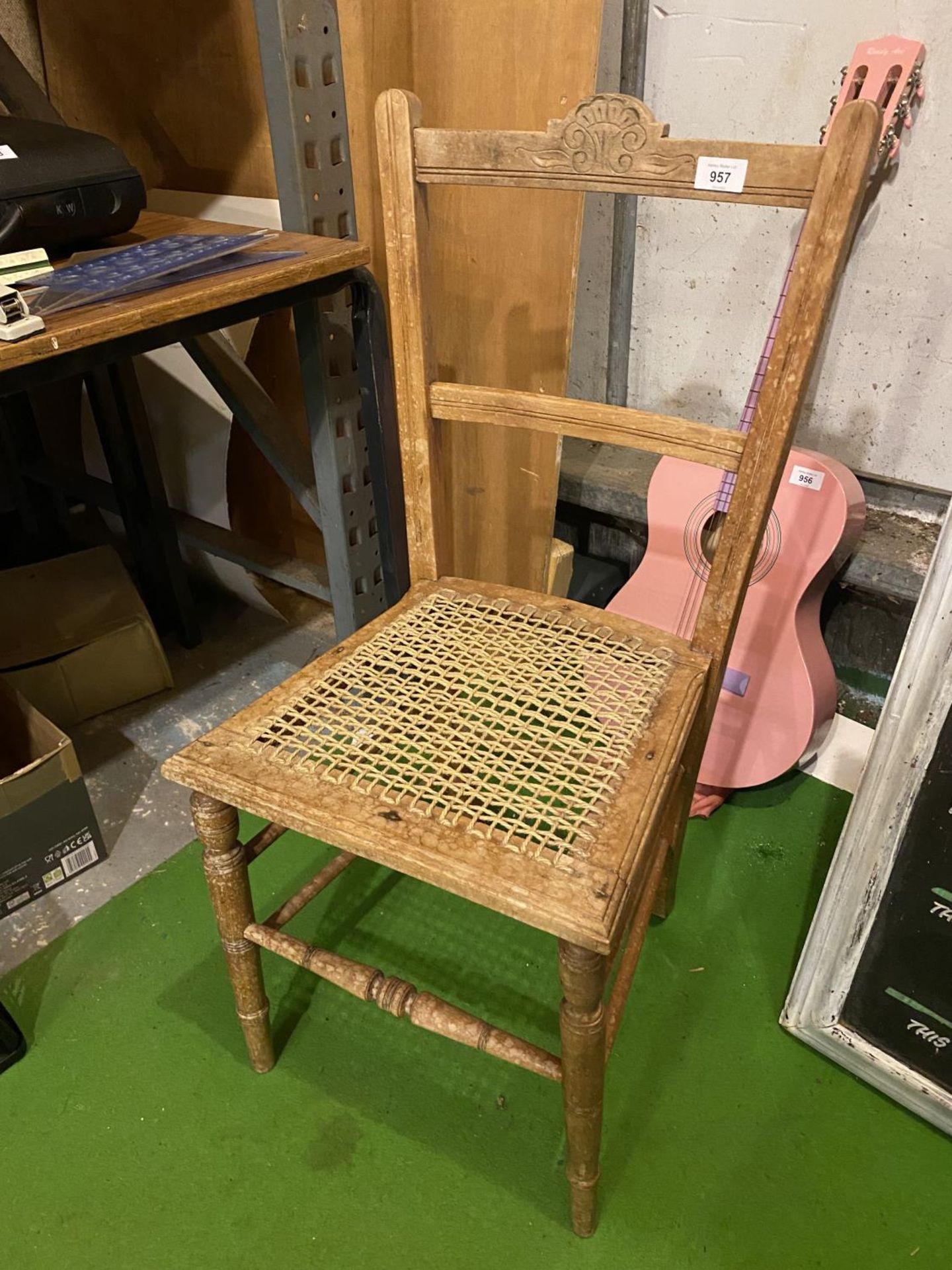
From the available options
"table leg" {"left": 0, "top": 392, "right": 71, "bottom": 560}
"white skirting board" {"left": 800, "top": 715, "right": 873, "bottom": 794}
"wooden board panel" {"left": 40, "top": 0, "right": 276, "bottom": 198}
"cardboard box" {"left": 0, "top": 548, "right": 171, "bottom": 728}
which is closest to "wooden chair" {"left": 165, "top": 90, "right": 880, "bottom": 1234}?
"white skirting board" {"left": 800, "top": 715, "right": 873, "bottom": 794}

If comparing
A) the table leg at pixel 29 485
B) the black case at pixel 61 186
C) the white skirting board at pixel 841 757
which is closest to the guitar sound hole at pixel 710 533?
the white skirting board at pixel 841 757

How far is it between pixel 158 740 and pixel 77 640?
8.9 inches

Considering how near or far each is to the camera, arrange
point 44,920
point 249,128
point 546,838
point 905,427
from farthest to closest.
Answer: point 905,427 → point 249,128 → point 44,920 → point 546,838

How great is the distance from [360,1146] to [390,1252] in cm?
12

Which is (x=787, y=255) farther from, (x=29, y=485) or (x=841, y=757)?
(x=29, y=485)

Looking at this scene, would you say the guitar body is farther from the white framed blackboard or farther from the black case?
the black case

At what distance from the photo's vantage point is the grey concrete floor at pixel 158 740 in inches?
50.3

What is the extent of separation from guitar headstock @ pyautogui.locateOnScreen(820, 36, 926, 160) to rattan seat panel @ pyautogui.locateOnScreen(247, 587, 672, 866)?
0.78 m

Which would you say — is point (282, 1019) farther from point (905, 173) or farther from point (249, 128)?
point (905, 173)

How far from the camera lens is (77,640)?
4.98 feet

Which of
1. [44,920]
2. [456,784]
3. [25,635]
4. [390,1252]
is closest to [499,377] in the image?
[456,784]

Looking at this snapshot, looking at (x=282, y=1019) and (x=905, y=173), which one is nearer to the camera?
(x=282, y=1019)

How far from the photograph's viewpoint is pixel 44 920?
49.3 inches

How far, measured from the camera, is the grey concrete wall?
1268 millimetres
